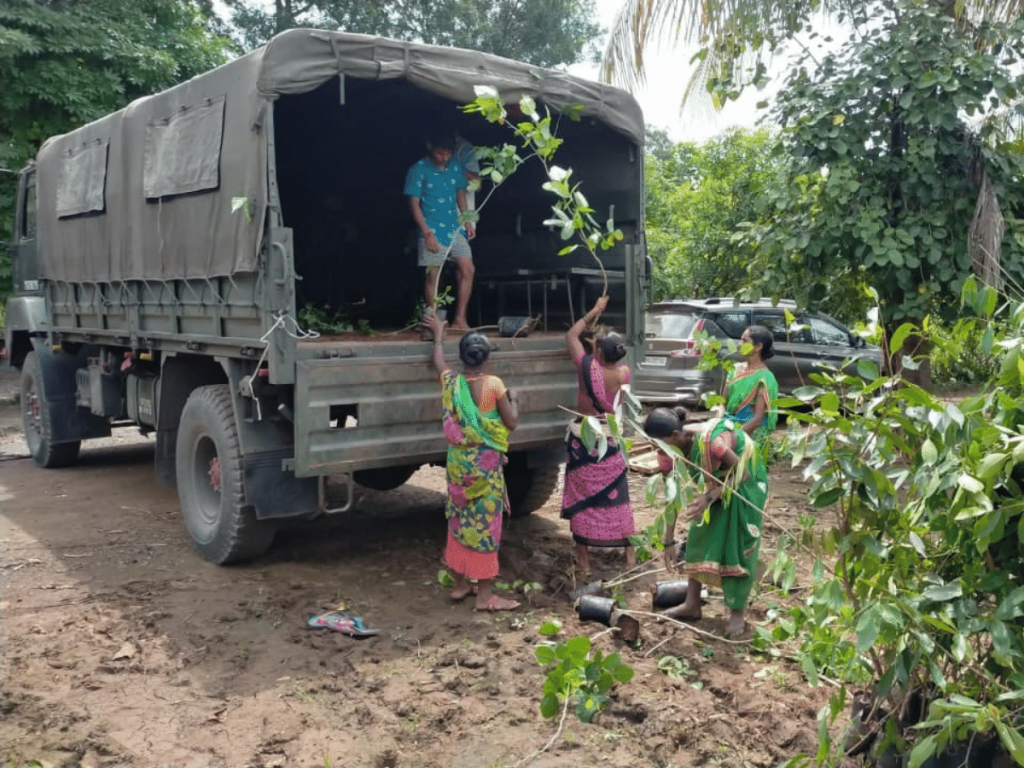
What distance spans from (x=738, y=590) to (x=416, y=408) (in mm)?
1867

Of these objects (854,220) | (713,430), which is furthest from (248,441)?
(854,220)

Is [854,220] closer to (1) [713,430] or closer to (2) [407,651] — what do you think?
(1) [713,430]

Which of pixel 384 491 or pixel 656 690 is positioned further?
pixel 384 491

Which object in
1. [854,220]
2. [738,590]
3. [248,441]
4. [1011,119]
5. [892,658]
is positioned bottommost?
[738,590]

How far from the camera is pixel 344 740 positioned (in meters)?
3.48

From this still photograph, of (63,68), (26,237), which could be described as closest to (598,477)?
(26,237)

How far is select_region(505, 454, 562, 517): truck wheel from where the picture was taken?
6.48 m

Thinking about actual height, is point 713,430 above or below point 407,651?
above

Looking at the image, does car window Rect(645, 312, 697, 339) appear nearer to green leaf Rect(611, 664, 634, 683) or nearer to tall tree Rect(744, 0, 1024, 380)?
tall tree Rect(744, 0, 1024, 380)

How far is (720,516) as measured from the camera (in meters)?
4.34

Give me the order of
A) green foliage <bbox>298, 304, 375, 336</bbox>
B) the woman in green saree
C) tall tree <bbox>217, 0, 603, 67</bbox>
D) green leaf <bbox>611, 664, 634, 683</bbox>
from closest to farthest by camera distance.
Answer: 1. green leaf <bbox>611, 664, 634, 683</bbox>
2. the woman in green saree
3. green foliage <bbox>298, 304, 375, 336</bbox>
4. tall tree <bbox>217, 0, 603, 67</bbox>

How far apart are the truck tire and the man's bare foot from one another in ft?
7.46

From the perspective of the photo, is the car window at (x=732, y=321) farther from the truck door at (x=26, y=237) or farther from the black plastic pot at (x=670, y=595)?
the truck door at (x=26, y=237)

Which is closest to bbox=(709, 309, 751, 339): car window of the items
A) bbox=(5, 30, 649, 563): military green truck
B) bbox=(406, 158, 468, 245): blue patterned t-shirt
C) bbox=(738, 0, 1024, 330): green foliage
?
bbox=(738, 0, 1024, 330): green foliage
